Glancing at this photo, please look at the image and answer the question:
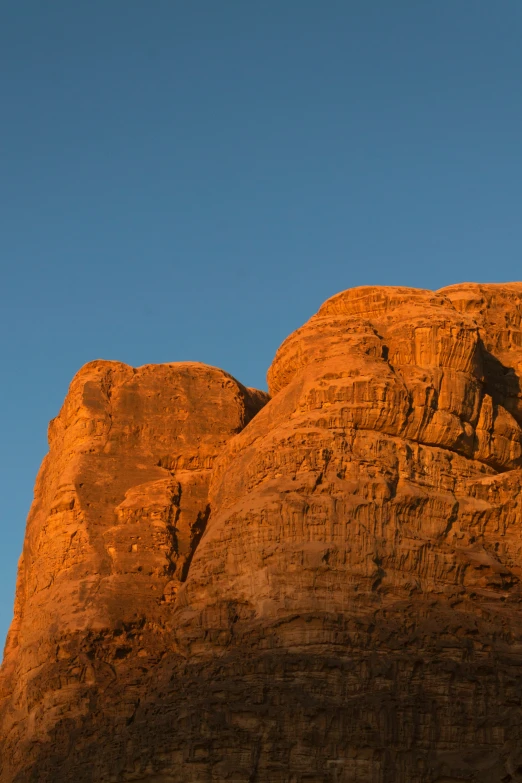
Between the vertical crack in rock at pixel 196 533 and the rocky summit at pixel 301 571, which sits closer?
the rocky summit at pixel 301 571

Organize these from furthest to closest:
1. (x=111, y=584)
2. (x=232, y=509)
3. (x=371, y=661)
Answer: (x=111, y=584) → (x=232, y=509) → (x=371, y=661)

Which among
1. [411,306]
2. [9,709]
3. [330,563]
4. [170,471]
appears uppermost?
[411,306]

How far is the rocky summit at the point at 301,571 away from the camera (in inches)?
1758

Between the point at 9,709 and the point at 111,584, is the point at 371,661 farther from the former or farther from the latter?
the point at 9,709

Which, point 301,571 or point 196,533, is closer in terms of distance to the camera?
point 301,571

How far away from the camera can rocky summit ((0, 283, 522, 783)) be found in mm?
44656

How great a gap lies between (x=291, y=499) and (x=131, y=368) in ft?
49.8

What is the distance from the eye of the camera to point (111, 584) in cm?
5456

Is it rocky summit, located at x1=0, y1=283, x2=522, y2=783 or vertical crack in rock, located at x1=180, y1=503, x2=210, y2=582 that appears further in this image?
vertical crack in rock, located at x1=180, y1=503, x2=210, y2=582

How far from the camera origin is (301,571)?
47125mm

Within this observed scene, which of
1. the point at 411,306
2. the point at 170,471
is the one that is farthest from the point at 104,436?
the point at 411,306

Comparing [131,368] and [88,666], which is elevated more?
[131,368]

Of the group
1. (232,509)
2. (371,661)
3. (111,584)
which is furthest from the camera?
(111,584)

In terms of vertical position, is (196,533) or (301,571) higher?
(196,533)
